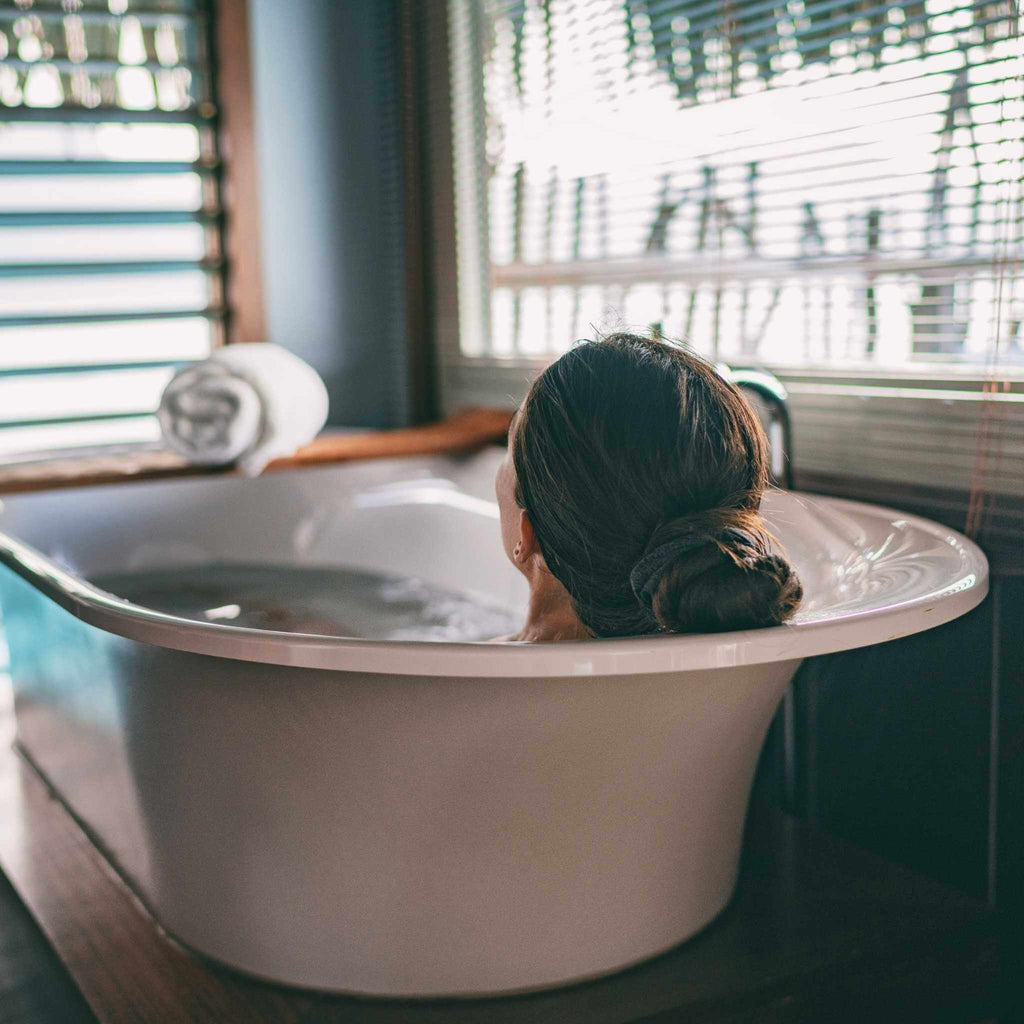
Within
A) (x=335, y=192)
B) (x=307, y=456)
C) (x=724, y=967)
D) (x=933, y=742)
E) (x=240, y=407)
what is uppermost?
(x=335, y=192)

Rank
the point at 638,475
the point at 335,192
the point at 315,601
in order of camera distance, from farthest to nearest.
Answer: the point at 335,192 → the point at 315,601 → the point at 638,475

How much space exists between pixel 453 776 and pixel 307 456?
5.08 ft

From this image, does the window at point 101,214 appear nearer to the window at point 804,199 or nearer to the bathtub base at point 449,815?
the window at point 804,199

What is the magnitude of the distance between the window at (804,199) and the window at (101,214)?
886 mm

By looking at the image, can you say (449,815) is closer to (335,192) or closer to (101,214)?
(101,214)

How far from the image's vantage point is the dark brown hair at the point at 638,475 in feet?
3.68

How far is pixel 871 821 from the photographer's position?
1.77 m

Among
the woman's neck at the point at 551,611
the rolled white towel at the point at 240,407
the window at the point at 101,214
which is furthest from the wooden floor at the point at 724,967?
the window at the point at 101,214

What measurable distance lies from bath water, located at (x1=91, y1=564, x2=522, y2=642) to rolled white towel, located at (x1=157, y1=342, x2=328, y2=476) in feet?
0.83

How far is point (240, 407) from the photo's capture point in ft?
8.09

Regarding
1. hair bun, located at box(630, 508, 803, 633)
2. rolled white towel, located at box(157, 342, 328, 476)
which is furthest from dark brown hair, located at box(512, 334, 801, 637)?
rolled white towel, located at box(157, 342, 328, 476)

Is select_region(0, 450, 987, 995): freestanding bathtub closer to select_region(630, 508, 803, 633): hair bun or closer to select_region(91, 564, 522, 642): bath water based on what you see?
select_region(630, 508, 803, 633): hair bun

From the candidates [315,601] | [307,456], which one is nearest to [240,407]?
[307,456]

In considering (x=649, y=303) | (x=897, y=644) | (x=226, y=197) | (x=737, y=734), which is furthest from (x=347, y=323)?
(x=737, y=734)
